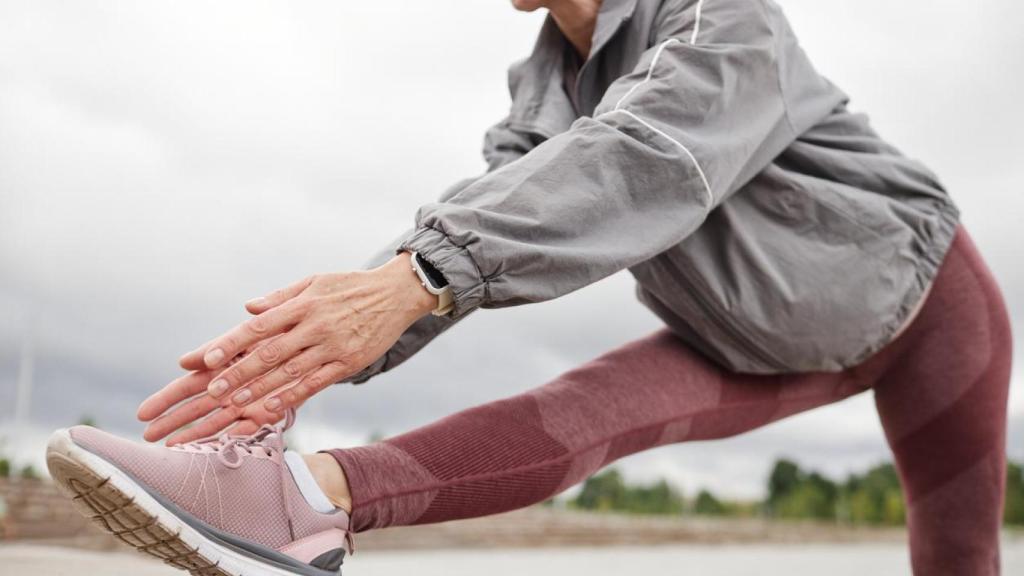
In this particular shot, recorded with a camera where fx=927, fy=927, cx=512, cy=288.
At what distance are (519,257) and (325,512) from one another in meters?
0.40

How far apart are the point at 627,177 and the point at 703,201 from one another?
0.12 metres

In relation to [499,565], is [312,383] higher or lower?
higher

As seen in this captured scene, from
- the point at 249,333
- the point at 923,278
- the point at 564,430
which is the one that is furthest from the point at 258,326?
the point at 923,278

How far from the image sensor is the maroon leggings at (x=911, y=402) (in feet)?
4.75

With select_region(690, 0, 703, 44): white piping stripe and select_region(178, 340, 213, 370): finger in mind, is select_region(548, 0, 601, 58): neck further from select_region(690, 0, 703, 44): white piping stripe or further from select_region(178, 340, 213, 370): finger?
select_region(178, 340, 213, 370): finger

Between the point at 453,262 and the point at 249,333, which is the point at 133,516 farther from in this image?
the point at 453,262

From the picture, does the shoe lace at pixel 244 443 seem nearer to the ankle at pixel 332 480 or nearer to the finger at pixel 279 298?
the ankle at pixel 332 480

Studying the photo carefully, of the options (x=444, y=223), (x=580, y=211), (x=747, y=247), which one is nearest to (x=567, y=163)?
(x=580, y=211)

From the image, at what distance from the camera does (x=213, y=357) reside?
1.04 metres

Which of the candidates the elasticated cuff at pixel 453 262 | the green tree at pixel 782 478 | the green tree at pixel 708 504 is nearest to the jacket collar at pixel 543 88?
the elasticated cuff at pixel 453 262

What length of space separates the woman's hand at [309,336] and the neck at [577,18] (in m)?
0.69

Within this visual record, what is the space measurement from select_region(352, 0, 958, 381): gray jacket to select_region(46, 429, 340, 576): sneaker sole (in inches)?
14.3

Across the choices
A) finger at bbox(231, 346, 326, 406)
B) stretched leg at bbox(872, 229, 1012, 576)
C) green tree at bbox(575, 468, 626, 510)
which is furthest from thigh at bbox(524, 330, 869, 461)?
green tree at bbox(575, 468, 626, 510)

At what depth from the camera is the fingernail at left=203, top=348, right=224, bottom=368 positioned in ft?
3.41
